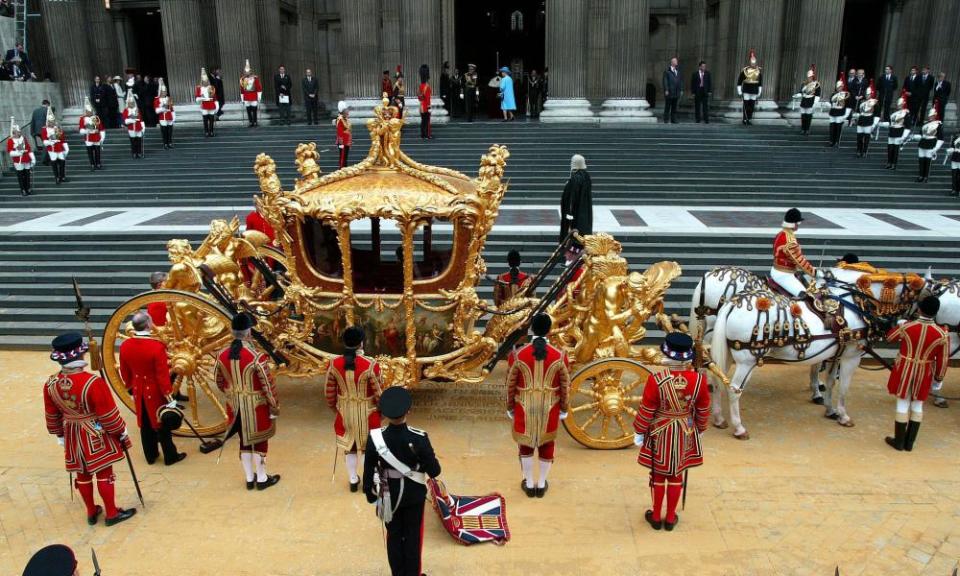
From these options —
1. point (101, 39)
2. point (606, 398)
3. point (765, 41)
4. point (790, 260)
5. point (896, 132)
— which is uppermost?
point (101, 39)

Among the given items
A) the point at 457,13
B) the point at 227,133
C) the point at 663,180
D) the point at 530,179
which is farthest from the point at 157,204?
the point at 457,13

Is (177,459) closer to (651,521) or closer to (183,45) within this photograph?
(651,521)

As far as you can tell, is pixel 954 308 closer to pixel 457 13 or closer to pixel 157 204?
pixel 157 204

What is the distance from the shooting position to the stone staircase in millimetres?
10594

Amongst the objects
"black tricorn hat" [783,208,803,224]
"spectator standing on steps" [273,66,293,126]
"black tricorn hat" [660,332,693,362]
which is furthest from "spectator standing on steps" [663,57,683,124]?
"black tricorn hat" [660,332,693,362]

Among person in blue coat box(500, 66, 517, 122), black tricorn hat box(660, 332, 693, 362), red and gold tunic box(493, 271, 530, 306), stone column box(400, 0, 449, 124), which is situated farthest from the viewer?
person in blue coat box(500, 66, 517, 122)

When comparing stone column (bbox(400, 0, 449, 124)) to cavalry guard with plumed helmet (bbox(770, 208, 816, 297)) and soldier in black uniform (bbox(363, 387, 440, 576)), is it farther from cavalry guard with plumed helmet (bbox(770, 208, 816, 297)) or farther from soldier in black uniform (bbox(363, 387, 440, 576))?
soldier in black uniform (bbox(363, 387, 440, 576))

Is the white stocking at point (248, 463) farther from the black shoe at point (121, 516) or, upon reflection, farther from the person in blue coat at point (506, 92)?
the person in blue coat at point (506, 92)

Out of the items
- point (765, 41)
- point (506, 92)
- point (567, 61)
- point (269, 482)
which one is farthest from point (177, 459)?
point (765, 41)

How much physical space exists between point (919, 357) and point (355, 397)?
195 inches

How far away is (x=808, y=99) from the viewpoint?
1775 cm

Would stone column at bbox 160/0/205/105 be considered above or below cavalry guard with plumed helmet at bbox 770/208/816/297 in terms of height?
above

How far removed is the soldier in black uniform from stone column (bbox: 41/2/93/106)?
22833 mm

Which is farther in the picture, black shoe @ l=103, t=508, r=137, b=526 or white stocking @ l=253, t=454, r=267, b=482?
white stocking @ l=253, t=454, r=267, b=482
